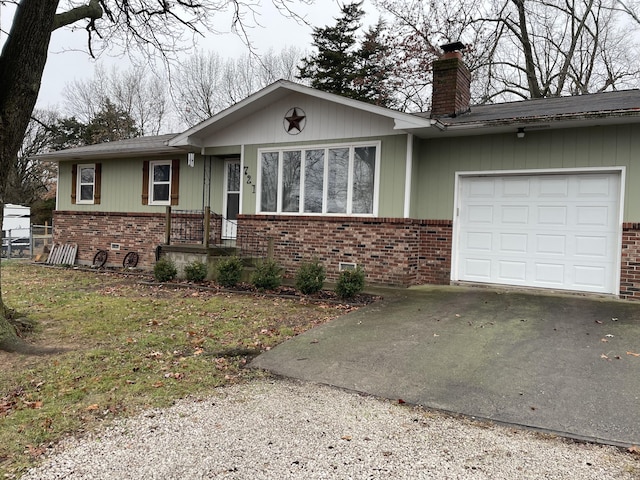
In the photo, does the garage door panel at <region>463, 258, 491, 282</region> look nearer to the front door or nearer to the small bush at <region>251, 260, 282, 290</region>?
the small bush at <region>251, 260, 282, 290</region>

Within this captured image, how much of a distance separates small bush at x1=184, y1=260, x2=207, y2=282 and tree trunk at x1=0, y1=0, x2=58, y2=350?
4.27 meters

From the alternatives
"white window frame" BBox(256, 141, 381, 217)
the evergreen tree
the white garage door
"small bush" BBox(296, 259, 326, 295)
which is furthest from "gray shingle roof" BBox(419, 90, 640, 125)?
the evergreen tree

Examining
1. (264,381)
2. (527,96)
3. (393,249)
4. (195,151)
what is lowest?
(264,381)

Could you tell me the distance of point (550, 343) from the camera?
16.9 ft

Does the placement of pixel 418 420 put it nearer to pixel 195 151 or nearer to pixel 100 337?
pixel 100 337

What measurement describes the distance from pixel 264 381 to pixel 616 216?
259 inches

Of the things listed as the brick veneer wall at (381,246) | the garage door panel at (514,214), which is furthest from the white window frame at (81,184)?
the garage door panel at (514,214)

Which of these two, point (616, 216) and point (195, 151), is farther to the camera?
point (195, 151)

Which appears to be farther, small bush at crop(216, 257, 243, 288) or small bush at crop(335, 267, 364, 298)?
small bush at crop(216, 257, 243, 288)

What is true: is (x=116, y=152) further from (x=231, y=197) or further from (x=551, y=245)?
(x=551, y=245)

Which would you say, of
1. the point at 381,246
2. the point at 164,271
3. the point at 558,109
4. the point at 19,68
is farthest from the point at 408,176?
the point at 19,68

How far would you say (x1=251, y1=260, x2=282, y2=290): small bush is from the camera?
8.55 metres

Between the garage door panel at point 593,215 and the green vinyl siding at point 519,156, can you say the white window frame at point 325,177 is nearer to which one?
the green vinyl siding at point 519,156

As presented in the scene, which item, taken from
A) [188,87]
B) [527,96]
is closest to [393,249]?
[527,96]
